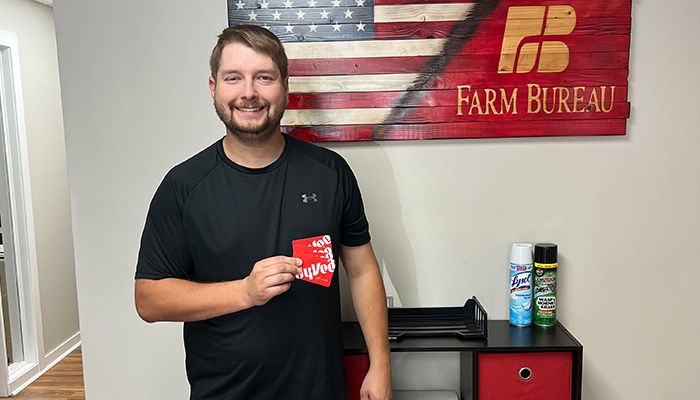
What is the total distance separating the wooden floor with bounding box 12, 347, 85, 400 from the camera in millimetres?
3425

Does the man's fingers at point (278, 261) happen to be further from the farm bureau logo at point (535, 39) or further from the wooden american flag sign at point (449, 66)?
the farm bureau logo at point (535, 39)

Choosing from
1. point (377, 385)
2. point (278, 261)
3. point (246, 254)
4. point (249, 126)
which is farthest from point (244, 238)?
point (377, 385)

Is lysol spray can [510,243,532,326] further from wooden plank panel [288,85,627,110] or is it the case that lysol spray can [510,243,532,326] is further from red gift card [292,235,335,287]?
red gift card [292,235,335,287]

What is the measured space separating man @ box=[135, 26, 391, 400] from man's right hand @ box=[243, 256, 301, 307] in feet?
0.26

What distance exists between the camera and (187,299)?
4.84ft

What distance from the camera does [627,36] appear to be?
6.44 feet

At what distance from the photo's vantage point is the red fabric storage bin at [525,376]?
1.80m

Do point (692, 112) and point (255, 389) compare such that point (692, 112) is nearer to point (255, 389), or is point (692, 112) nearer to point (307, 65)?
point (307, 65)

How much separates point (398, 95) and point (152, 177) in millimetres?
921

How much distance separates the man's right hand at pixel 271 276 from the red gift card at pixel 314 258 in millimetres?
46

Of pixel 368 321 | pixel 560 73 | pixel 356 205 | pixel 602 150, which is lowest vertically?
pixel 368 321

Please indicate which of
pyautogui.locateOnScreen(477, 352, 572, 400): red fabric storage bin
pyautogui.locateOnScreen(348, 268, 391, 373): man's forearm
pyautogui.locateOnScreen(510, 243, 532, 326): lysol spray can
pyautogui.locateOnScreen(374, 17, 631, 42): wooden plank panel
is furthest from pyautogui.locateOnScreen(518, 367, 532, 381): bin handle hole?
pyautogui.locateOnScreen(374, 17, 631, 42): wooden plank panel

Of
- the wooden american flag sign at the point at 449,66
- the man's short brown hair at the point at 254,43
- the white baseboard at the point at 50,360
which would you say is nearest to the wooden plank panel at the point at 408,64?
the wooden american flag sign at the point at 449,66

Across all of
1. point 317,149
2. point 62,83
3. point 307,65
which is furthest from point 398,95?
point 62,83
